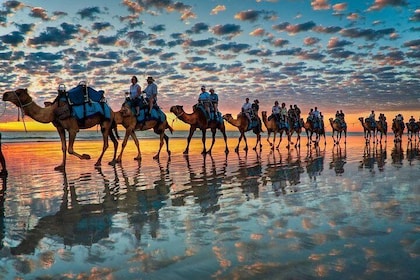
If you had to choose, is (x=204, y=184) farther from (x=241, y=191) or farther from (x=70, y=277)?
(x=70, y=277)

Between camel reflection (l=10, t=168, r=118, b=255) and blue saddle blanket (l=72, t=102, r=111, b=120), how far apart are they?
6379 millimetres

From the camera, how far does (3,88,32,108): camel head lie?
12.0m

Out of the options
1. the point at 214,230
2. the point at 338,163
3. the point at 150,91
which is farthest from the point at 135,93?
the point at 214,230

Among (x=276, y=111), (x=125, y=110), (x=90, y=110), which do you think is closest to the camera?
(x=90, y=110)

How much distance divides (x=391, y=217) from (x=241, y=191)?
9.95ft

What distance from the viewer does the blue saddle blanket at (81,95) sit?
12.9 meters

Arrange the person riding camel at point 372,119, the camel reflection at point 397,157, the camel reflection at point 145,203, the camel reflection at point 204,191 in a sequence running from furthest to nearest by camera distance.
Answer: the person riding camel at point 372,119 → the camel reflection at point 397,157 → the camel reflection at point 204,191 → the camel reflection at point 145,203

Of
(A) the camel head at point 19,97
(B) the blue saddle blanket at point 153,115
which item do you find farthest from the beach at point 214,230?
(B) the blue saddle blanket at point 153,115

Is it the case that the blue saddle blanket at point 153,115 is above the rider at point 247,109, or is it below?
below

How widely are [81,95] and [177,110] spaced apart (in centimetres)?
766

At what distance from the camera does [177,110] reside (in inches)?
800

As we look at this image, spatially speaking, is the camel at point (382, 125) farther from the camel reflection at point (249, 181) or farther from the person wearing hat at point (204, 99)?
the camel reflection at point (249, 181)

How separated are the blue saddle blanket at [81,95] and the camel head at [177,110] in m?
6.88

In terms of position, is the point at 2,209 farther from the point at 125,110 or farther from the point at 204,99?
the point at 204,99
